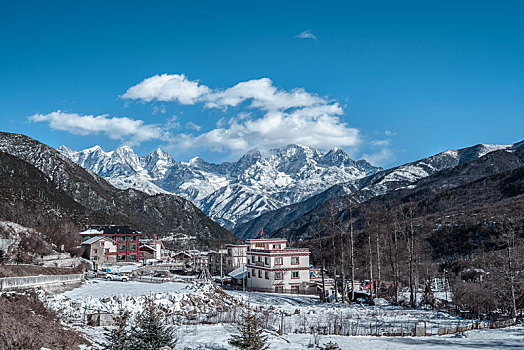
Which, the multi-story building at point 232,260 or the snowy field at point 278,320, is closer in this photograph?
the snowy field at point 278,320

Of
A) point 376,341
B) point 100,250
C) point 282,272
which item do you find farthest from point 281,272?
point 100,250

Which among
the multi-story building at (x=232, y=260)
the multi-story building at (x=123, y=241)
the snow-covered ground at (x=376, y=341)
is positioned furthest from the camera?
the multi-story building at (x=123, y=241)

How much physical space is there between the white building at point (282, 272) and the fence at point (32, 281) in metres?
32.0

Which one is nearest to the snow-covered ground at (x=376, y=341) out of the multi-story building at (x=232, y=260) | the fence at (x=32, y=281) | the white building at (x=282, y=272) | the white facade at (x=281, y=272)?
the fence at (x=32, y=281)

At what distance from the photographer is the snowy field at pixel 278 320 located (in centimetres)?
2156

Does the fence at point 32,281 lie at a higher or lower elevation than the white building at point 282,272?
higher

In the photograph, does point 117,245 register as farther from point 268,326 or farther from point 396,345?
point 396,345

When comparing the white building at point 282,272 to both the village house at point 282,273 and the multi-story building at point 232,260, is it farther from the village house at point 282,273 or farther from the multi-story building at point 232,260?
the multi-story building at point 232,260

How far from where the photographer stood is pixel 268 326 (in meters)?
25.6

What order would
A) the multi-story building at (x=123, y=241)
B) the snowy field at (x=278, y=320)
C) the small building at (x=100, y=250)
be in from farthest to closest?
the multi-story building at (x=123, y=241)
the small building at (x=100, y=250)
the snowy field at (x=278, y=320)

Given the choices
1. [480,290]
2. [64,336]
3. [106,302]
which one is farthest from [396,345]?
[480,290]

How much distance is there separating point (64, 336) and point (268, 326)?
1149 centimetres

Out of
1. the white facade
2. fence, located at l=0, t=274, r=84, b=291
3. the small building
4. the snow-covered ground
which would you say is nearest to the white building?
the white facade

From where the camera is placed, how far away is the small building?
280 ft
